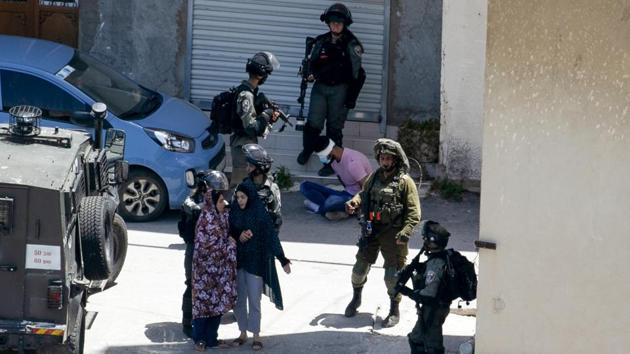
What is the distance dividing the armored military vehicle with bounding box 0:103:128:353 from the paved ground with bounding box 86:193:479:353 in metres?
1.10

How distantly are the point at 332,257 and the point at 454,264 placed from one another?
3.44 meters

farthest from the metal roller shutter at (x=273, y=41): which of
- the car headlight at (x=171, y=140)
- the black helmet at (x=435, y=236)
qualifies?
the black helmet at (x=435, y=236)

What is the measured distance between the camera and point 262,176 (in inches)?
419

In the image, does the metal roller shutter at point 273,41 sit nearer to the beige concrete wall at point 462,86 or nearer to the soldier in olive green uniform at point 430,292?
the beige concrete wall at point 462,86

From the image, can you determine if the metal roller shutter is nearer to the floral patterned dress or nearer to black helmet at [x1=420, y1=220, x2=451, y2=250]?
the floral patterned dress

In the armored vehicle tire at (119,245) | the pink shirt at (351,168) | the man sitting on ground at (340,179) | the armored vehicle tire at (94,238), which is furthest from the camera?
the pink shirt at (351,168)

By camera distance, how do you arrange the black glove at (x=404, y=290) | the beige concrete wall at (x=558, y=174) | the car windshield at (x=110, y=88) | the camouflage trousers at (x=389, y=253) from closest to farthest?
1. the beige concrete wall at (x=558, y=174)
2. the black glove at (x=404, y=290)
3. the camouflage trousers at (x=389, y=253)
4. the car windshield at (x=110, y=88)

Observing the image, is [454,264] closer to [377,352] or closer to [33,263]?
[377,352]

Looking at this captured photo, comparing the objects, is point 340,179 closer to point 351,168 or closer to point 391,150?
point 351,168

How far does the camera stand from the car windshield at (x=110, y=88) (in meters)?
14.1

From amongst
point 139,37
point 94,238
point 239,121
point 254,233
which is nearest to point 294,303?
point 254,233

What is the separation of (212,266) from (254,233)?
43cm

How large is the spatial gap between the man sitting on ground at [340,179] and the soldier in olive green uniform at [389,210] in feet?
8.26

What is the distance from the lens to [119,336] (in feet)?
35.6
